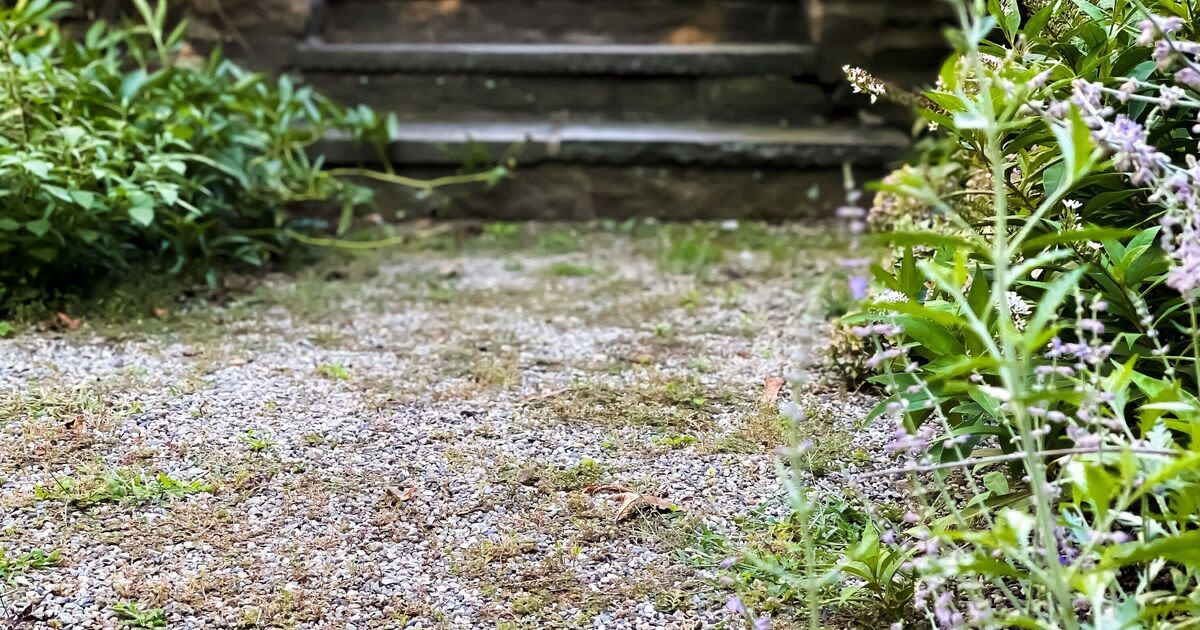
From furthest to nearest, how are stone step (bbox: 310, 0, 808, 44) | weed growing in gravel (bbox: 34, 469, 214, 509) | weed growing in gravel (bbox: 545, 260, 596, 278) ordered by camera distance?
stone step (bbox: 310, 0, 808, 44), weed growing in gravel (bbox: 545, 260, 596, 278), weed growing in gravel (bbox: 34, 469, 214, 509)

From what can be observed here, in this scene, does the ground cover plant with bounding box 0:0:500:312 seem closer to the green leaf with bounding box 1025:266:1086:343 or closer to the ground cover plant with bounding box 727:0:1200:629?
the ground cover plant with bounding box 727:0:1200:629

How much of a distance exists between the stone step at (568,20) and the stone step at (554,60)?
32 centimetres

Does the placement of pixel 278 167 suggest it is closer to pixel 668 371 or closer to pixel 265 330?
pixel 265 330

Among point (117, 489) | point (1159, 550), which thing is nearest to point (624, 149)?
point (117, 489)

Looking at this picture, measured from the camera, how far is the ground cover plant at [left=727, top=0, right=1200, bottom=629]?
0.87 metres

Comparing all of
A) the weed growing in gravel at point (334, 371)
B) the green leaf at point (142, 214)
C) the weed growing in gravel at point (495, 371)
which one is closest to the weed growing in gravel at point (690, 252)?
the weed growing in gravel at point (495, 371)

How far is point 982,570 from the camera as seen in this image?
3.00ft

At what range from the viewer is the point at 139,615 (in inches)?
45.5

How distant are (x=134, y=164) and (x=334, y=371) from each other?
78 cm

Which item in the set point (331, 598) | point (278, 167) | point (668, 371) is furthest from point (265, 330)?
point (331, 598)

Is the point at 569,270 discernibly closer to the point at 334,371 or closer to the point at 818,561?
the point at 334,371

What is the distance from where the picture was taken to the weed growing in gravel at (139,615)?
1151 millimetres

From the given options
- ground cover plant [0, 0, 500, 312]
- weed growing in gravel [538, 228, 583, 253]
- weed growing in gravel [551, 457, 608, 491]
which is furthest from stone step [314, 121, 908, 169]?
weed growing in gravel [551, 457, 608, 491]

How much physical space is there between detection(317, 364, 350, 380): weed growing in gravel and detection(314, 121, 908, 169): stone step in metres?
1.36
